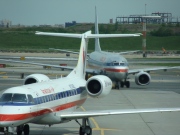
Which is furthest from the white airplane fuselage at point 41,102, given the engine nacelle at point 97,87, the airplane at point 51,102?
the engine nacelle at point 97,87

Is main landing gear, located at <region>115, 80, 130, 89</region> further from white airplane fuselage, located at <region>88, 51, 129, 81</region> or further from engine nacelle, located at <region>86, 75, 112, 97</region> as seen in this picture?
engine nacelle, located at <region>86, 75, 112, 97</region>

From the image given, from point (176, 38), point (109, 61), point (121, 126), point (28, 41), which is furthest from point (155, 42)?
point (121, 126)

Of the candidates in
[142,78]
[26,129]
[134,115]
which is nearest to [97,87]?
[26,129]

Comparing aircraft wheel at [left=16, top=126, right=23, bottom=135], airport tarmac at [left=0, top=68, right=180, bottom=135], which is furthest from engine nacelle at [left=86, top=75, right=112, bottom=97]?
aircraft wheel at [left=16, top=126, right=23, bottom=135]

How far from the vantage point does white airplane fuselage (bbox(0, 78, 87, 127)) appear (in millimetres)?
26875

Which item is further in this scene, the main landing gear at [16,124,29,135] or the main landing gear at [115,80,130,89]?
the main landing gear at [115,80,130,89]

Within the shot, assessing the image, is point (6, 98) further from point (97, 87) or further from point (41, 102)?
point (97, 87)

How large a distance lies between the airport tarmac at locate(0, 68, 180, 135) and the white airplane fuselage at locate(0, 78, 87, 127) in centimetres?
204

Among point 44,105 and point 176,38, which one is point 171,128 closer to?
point 44,105

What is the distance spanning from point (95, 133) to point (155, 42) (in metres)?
146

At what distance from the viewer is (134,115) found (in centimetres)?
4100

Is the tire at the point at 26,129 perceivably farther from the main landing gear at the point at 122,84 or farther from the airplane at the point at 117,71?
the main landing gear at the point at 122,84

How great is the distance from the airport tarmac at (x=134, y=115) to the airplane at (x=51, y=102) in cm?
192

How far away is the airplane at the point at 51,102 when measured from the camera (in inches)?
1065
